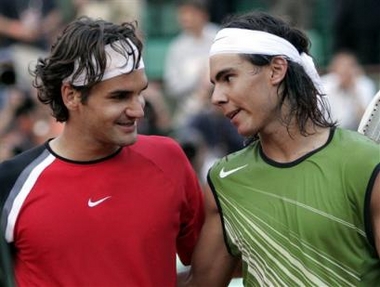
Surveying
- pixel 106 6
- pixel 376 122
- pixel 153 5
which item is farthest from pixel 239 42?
pixel 153 5

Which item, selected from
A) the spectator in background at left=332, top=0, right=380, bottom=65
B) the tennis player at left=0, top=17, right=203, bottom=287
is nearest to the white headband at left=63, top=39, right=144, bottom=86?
the tennis player at left=0, top=17, right=203, bottom=287

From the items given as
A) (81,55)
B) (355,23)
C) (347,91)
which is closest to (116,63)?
(81,55)

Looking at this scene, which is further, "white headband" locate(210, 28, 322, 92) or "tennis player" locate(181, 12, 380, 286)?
"white headband" locate(210, 28, 322, 92)

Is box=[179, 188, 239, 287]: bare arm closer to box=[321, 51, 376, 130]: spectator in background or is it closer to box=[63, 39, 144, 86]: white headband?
box=[63, 39, 144, 86]: white headband

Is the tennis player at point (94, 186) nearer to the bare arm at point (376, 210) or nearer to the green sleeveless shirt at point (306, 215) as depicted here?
the green sleeveless shirt at point (306, 215)

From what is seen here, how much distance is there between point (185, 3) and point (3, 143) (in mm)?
3755

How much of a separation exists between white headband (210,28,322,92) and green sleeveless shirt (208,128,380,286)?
1.12ft

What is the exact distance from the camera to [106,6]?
11.4m

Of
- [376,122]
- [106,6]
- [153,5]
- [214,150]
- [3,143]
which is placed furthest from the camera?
[153,5]

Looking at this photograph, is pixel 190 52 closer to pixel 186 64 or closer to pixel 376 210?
pixel 186 64

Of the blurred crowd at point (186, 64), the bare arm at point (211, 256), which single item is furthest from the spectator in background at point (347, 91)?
the bare arm at point (211, 256)

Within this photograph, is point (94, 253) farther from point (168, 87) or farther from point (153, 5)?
point (153, 5)

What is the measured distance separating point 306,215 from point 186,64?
659 centimetres

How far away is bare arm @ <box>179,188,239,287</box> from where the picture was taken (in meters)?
5.14
